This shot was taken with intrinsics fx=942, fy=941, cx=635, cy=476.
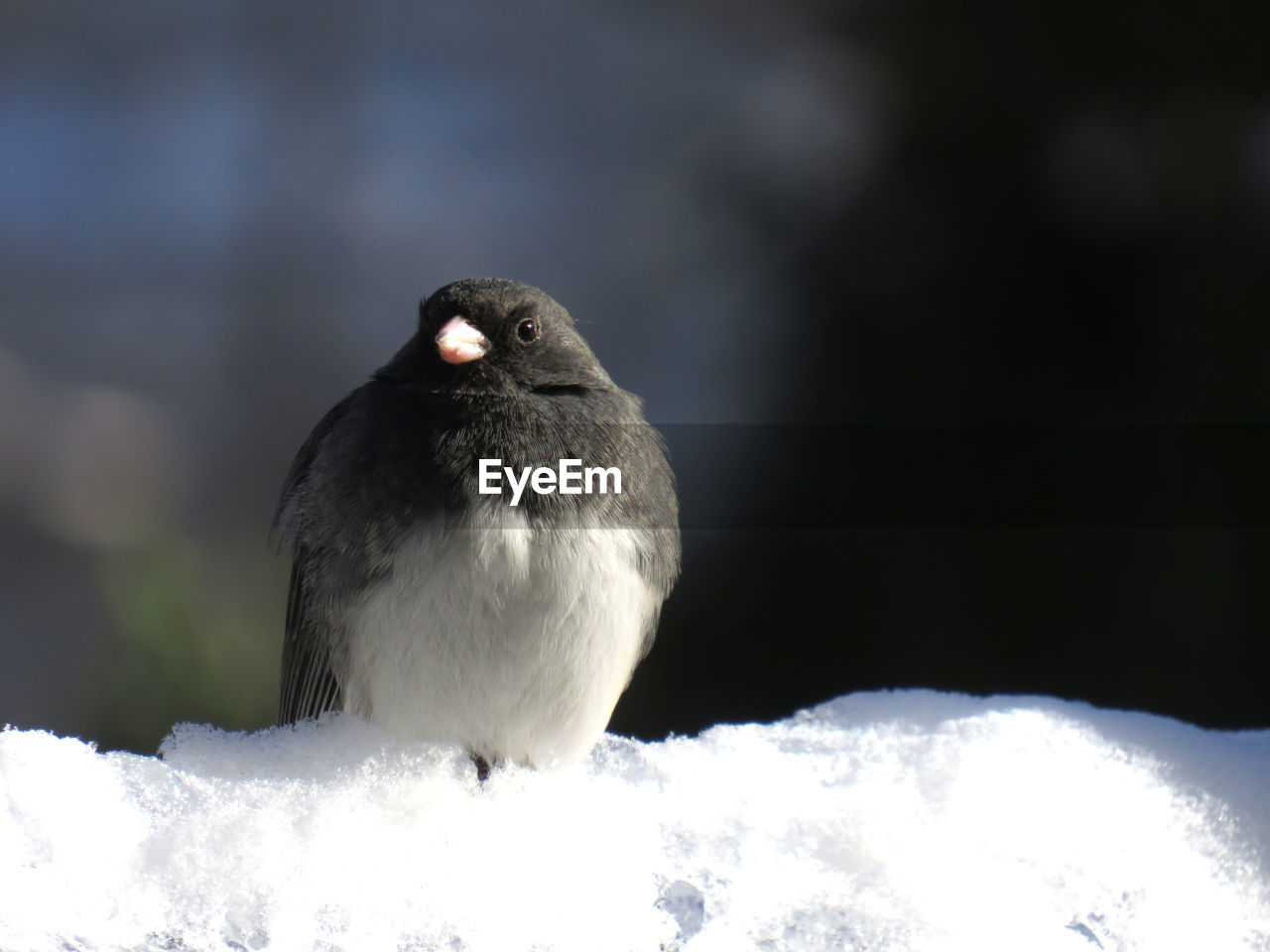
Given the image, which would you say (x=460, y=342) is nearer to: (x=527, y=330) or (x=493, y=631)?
(x=527, y=330)

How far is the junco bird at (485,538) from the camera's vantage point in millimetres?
705

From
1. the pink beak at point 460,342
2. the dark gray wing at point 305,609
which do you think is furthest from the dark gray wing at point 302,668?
the pink beak at point 460,342

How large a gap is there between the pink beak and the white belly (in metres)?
0.15

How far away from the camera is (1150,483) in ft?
4.53

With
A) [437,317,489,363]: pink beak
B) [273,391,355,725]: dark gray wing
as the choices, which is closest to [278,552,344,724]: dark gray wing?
[273,391,355,725]: dark gray wing

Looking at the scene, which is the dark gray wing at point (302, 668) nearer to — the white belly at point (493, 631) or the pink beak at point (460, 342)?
the white belly at point (493, 631)

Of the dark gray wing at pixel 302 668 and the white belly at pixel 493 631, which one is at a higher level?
the white belly at pixel 493 631

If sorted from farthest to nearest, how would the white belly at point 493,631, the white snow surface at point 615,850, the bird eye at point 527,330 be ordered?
the bird eye at point 527,330 < the white belly at point 493,631 < the white snow surface at point 615,850

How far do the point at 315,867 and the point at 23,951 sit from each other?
6.2 inches

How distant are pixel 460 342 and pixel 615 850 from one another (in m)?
0.41

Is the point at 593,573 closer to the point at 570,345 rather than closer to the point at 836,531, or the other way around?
the point at 570,345

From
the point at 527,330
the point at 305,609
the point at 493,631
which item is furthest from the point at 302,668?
the point at 527,330

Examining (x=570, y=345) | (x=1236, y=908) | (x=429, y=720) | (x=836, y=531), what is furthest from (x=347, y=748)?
(x=836, y=531)

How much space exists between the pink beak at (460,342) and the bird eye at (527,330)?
3cm
